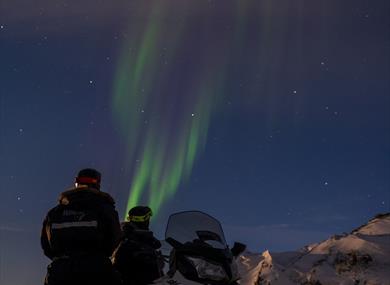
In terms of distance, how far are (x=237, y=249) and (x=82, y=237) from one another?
1617mm

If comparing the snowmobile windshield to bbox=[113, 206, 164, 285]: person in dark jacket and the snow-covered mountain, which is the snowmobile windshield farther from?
the snow-covered mountain

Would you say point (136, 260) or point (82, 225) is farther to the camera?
point (136, 260)

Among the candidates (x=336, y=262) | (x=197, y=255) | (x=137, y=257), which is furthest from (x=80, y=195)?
(x=336, y=262)

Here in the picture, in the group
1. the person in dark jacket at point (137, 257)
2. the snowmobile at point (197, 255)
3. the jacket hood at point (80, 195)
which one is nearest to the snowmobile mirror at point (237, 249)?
the snowmobile at point (197, 255)

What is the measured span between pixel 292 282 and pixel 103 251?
1986 cm

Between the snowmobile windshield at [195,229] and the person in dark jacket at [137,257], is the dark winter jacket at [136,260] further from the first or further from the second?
the snowmobile windshield at [195,229]

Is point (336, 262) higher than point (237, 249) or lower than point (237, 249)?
lower

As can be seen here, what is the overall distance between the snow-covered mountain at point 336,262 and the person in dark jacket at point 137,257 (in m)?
14.5

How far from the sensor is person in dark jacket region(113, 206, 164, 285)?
7.95 meters

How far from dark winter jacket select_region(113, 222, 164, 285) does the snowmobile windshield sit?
7.21ft

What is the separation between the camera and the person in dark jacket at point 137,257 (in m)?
7.95

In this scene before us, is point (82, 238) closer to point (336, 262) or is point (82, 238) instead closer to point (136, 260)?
point (136, 260)

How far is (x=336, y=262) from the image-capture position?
23.1 meters

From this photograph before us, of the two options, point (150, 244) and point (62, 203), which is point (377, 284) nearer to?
point (150, 244)
